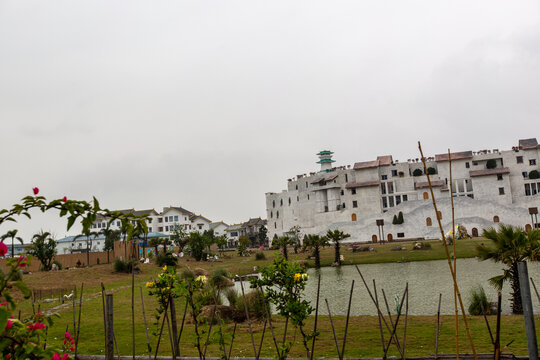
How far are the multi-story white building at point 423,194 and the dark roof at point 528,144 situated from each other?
0.22 ft

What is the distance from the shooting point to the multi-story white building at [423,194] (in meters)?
67.6

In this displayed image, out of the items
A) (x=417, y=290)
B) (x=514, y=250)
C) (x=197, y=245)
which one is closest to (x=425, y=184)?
(x=197, y=245)

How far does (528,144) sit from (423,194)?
1790cm

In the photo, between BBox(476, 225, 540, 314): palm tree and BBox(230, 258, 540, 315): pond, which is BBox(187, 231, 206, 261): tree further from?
BBox(476, 225, 540, 314): palm tree

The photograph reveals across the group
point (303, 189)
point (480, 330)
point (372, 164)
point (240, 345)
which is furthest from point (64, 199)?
point (303, 189)

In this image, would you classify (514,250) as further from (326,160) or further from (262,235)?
(262,235)

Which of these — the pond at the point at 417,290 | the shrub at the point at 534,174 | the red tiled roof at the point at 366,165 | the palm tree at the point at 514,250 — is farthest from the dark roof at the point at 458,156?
the palm tree at the point at 514,250

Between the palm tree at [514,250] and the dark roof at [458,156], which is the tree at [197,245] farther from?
the palm tree at [514,250]

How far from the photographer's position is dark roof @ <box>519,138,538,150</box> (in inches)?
2751

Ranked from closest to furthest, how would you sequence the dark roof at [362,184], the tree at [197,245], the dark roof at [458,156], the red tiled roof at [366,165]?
the tree at [197,245] < the dark roof at [458,156] < the dark roof at [362,184] < the red tiled roof at [366,165]

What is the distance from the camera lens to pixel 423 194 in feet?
245

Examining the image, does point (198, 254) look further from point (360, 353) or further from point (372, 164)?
point (360, 353)

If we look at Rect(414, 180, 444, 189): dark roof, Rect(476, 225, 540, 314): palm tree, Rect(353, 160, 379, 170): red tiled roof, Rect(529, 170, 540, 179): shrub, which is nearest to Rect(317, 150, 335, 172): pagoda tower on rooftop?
Rect(353, 160, 379, 170): red tiled roof

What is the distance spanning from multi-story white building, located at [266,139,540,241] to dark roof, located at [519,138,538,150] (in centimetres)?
7
